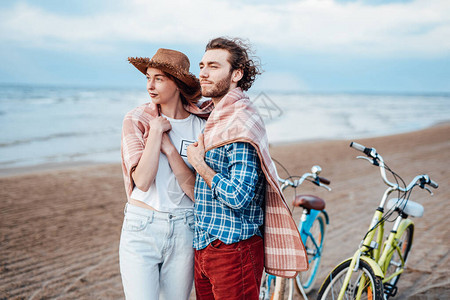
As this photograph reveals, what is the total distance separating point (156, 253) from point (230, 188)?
24.1 inches

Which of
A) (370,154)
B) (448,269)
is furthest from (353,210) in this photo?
(370,154)

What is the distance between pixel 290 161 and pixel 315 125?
450 inches

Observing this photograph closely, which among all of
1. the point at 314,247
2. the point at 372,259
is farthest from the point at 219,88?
the point at 314,247

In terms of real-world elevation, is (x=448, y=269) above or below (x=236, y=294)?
below

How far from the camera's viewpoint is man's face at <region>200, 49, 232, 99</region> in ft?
6.93

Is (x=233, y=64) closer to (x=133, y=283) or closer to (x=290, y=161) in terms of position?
(x=133, y=283)

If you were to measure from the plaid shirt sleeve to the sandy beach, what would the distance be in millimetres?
2538

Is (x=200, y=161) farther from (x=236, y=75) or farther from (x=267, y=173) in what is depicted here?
(x=236, y=75)

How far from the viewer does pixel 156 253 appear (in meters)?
2.10

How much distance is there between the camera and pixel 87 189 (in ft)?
25.1

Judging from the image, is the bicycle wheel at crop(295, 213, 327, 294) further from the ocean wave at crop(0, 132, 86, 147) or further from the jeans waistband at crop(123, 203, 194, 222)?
the ocean wave at crop(0, 132, 86, 147)

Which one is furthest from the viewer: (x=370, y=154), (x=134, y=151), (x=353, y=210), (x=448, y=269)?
(x=353, y=210)

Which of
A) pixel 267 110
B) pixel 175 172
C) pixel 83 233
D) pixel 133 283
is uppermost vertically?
pixel 267 110

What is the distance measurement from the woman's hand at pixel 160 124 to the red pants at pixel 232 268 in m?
0.68
